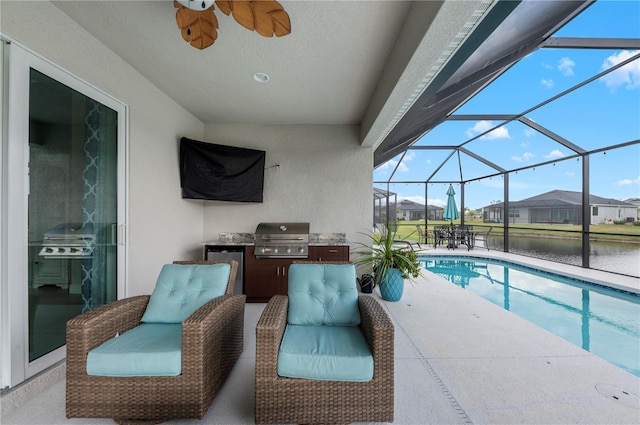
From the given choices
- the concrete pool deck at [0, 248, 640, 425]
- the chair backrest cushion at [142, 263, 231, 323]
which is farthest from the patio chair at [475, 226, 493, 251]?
the chair backrest cushion at [142, 263, 231, 323]

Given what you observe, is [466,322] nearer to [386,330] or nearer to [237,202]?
[386,330]

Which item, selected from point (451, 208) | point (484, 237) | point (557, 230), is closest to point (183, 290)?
point (557, 230)

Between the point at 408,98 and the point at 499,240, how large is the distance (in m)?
8.25

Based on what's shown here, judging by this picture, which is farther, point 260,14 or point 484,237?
point 484,237

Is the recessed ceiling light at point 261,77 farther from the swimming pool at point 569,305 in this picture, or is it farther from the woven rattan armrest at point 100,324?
the swimming pool at point 569,305

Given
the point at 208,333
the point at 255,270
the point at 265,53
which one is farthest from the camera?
the point at 255,270

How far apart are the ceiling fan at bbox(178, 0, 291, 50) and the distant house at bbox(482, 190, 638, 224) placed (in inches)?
293

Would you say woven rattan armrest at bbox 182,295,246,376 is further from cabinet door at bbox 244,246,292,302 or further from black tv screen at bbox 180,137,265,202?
black tv screen at bbox 180,137,265,202

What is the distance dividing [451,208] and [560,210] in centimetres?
314

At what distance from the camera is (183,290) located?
2.11 m

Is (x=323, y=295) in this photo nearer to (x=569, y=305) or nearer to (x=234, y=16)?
(x=234, y=16)

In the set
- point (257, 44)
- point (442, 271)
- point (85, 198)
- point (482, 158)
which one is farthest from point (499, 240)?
point (85, 198)

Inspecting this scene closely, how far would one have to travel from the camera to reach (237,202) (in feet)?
14.0

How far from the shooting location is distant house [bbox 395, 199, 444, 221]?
10523 mm
